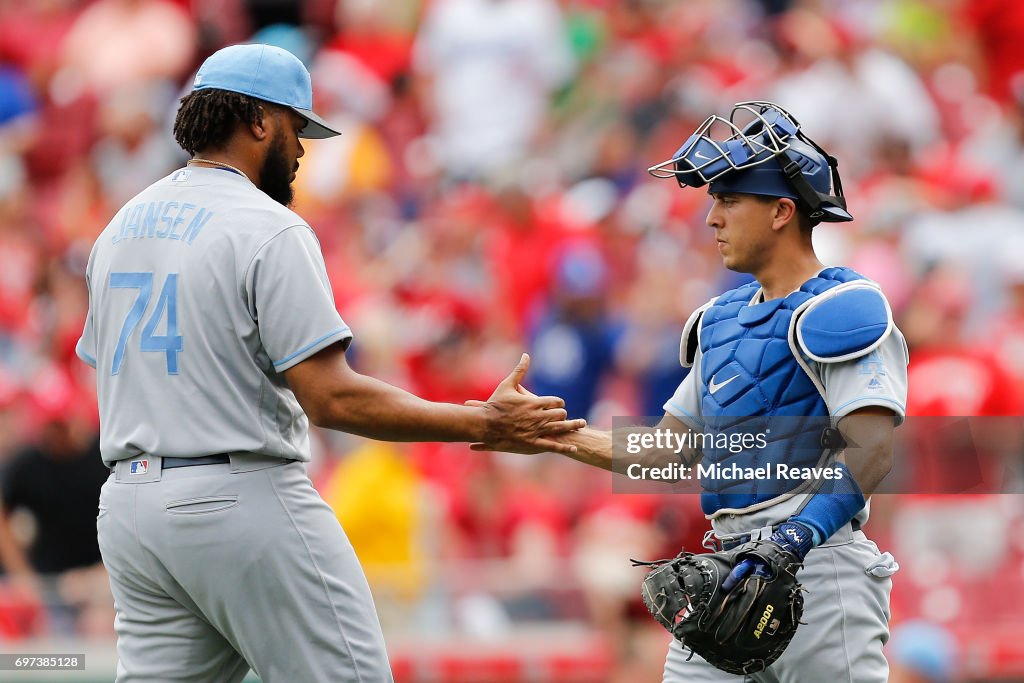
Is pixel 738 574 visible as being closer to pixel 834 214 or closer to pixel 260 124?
pixel 834 214

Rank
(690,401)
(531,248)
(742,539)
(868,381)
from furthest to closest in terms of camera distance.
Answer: (531,248)
(690,401)
(742,539)
(868,381)

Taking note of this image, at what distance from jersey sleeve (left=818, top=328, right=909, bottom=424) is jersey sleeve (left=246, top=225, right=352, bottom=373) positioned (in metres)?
1.40

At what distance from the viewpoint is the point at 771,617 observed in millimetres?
4078

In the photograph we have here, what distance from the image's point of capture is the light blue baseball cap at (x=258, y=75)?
426 cm

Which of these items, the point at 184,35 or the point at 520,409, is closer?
the point at 520,409

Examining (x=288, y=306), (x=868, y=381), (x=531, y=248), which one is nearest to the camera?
(x=288, y=306)

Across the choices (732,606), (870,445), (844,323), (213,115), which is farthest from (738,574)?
(213,115)

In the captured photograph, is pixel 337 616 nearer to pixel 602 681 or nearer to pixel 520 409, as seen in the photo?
pixel 520 409

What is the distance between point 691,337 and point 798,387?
583 mm

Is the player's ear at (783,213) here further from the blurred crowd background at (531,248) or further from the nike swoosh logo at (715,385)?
the blurred crowd background at (531,248)

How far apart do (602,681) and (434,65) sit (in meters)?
6.54

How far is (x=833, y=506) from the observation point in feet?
13.8

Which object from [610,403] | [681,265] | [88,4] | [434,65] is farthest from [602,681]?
[88,4]

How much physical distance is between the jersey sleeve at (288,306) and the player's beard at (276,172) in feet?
1.20
